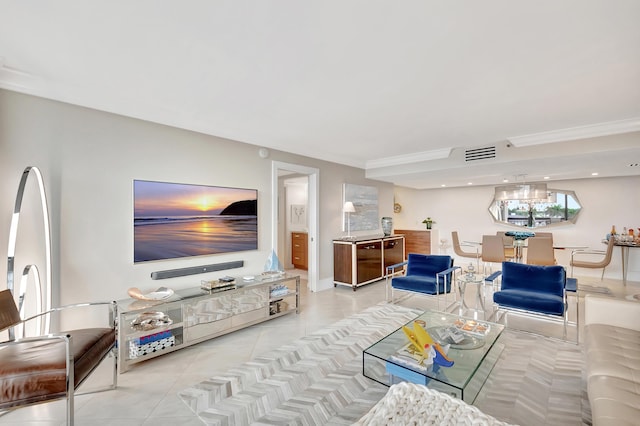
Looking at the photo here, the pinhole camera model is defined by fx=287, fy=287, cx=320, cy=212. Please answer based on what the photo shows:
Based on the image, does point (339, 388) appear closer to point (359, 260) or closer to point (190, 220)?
point (190, 220)

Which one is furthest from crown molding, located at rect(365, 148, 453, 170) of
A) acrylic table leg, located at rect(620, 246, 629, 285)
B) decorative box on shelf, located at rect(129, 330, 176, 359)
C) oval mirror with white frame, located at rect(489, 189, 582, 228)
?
decorative box on shelf, located at rect(129, 330, 176, 359)

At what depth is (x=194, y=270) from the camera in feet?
11.1

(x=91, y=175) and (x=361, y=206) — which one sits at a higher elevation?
(x=91, y=175)

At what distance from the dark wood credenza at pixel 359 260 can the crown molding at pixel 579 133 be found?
2741 mm

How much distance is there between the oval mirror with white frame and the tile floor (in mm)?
3080

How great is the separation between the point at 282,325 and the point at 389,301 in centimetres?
179

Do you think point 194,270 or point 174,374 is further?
point 194,270

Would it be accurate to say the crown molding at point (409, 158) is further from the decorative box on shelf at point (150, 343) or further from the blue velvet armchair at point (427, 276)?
the decorative box on shelf at point (150, 343)

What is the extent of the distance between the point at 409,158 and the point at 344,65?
348 centimetres

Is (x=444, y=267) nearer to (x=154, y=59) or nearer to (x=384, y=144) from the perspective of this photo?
(x=384, y=144)

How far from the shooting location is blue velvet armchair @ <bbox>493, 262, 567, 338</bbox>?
3.07 meters

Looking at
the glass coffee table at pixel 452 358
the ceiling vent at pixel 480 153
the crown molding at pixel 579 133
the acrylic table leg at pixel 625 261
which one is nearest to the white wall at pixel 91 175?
the glass coffee table at pixel 452 358

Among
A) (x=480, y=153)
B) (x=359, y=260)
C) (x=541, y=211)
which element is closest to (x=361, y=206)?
(x=359, y=260)

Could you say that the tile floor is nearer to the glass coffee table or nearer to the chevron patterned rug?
the chevron patterned rug
